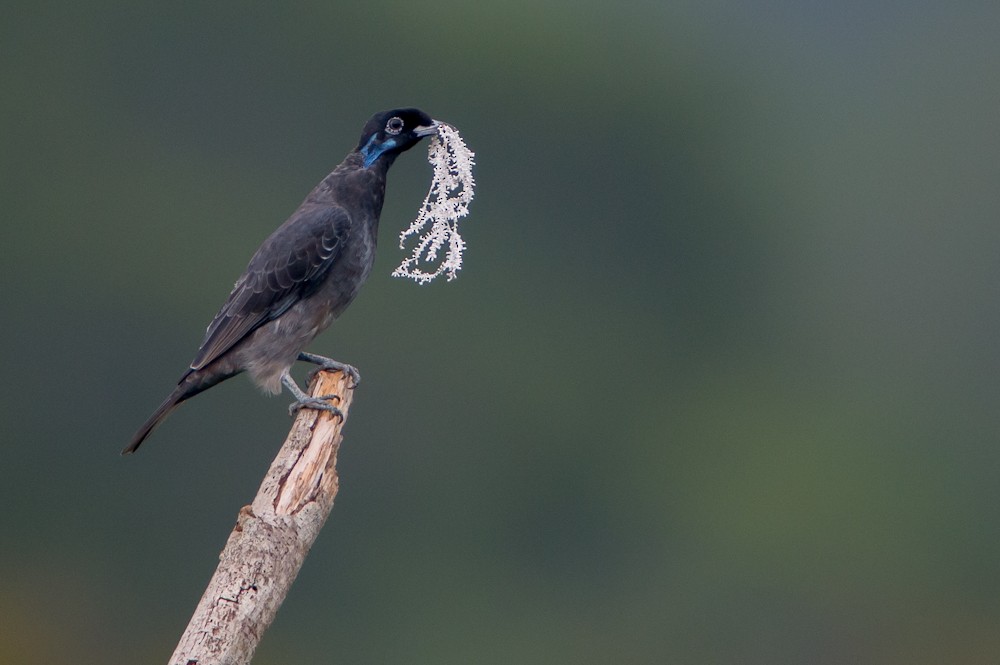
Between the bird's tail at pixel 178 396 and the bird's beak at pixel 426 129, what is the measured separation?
1512 mm

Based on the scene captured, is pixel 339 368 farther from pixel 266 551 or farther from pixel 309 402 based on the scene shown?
pixel 266 551

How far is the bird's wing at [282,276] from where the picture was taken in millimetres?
6285

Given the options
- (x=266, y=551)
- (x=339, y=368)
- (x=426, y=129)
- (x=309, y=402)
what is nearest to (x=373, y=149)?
(x=426, y=129)

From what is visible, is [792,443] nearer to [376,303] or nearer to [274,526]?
[376,303]

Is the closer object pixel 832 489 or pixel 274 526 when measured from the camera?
pixel 274 526

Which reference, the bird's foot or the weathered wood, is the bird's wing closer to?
the bird's foot

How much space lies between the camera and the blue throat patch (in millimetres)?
6578

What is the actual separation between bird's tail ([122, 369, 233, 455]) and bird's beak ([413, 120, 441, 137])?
1.51 metres

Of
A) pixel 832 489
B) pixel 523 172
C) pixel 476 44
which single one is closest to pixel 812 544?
pixel 832 489

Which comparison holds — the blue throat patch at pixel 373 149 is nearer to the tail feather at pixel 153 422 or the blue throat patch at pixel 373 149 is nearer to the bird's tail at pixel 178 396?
the bird's tail at pixel 178 396

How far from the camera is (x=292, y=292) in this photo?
20.8ft

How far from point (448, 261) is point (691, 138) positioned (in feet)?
63.2

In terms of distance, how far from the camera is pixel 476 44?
23.9 metres

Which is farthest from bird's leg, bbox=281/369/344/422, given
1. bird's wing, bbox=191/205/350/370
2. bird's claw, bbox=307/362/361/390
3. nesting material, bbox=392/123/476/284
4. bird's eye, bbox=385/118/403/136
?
bird's eye, bbox=385/118/403/136
